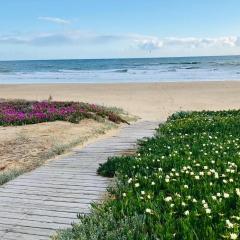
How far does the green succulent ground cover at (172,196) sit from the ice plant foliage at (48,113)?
7.84 m

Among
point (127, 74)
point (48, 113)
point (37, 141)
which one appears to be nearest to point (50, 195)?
point (37, 141)

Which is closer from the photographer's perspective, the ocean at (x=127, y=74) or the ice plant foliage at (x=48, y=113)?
the ice plant foliage at (x=48, y=113)

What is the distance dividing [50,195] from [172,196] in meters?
2.23

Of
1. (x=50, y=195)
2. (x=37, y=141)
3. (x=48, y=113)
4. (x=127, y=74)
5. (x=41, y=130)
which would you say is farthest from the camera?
(x=127, y=74)

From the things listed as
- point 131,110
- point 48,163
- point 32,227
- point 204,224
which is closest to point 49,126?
point 48,163

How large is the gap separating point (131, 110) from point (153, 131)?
1043 centimetres

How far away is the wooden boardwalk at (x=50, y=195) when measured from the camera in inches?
269

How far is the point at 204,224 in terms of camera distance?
242 inches

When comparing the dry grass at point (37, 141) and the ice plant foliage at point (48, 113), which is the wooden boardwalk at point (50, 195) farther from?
the ice plant foliage at point (48, 113)

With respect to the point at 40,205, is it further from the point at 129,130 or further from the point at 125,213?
the point at 129,130

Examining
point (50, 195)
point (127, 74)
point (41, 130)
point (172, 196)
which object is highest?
point (172, 196)

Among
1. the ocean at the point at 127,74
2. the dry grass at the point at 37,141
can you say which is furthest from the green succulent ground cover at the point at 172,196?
the ocean at the point at 127,74

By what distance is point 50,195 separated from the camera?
843 centimetres

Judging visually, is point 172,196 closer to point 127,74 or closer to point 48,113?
point 48,113
